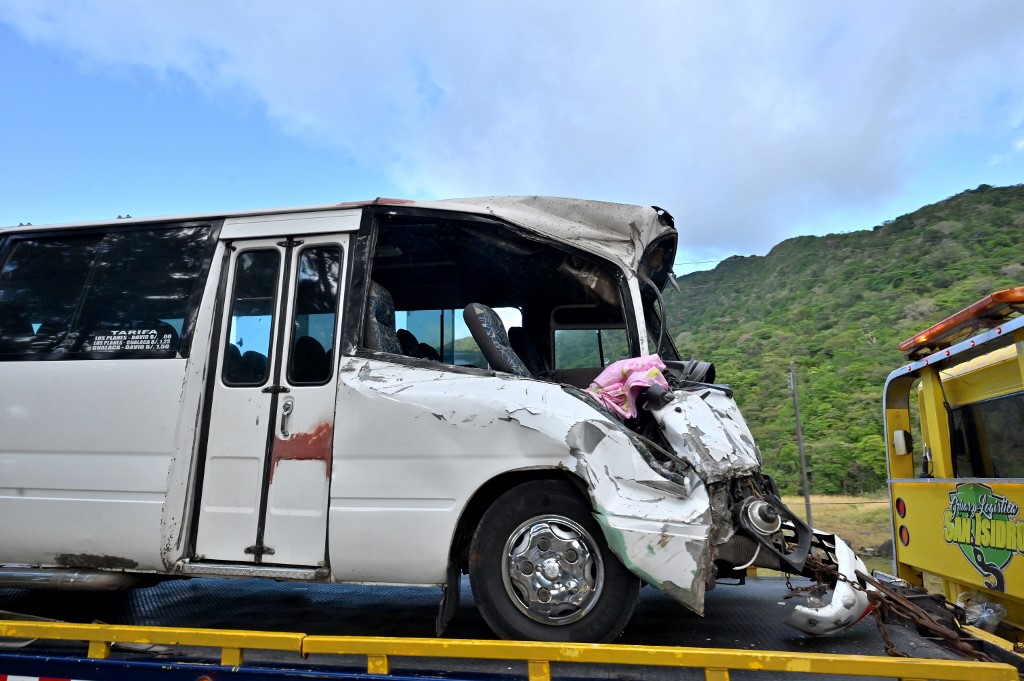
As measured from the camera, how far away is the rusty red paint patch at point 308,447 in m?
3.44

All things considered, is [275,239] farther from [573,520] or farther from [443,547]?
[573,520]

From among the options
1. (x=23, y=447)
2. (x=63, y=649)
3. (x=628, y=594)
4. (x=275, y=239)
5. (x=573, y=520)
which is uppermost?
(x=275, y=239)

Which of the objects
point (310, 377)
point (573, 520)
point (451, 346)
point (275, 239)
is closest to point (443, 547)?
point (573, 520)

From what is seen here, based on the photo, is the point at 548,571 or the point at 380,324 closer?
the point at 548,571

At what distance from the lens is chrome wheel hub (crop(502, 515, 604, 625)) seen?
9.87ft

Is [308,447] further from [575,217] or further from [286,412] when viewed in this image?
[575,217]

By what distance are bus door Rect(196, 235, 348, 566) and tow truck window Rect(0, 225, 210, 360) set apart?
0.35 metres

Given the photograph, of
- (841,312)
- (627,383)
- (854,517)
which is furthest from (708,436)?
(841,312)

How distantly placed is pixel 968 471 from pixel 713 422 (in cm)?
285

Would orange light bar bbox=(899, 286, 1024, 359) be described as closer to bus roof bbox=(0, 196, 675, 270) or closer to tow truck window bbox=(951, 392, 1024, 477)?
tow truck window bbox=(951, 392, 1024, 477)

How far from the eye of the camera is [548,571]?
3.04 metres

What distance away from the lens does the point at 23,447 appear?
379 centimetres

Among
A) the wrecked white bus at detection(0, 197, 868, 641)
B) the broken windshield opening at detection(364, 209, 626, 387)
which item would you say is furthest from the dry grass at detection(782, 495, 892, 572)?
the wrecked white bus at detection(0, 197, 868, 641)

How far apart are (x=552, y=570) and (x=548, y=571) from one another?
0.02m
